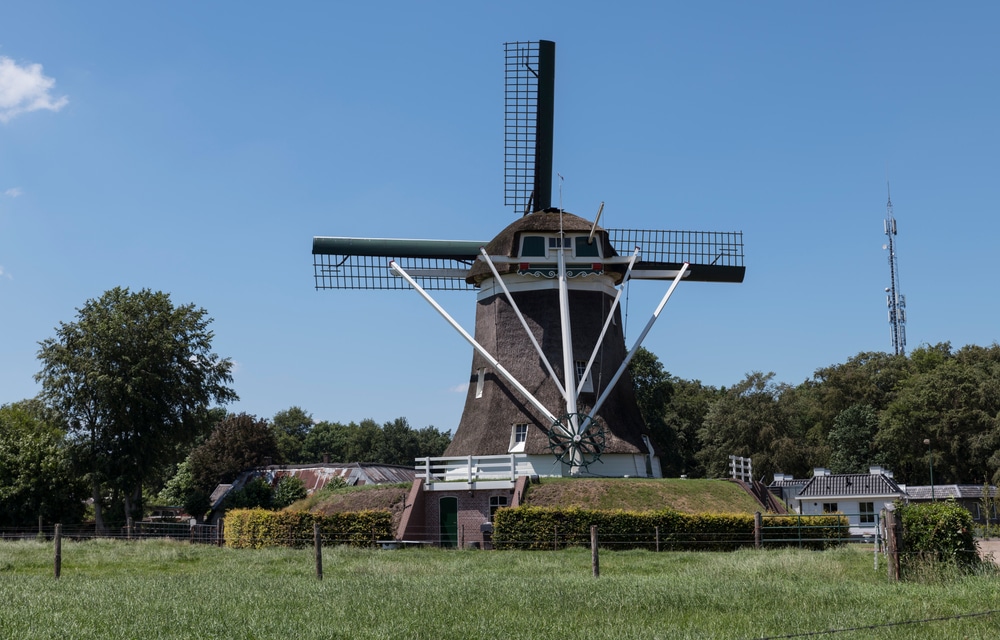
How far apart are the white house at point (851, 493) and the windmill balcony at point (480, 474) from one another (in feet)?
81.4

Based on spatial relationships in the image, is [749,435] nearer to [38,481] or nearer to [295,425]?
[38,481]

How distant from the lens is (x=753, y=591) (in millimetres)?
16547

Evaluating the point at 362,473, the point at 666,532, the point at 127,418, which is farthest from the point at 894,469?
the point at 127,418

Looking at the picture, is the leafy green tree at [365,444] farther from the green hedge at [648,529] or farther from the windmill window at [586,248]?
the green hedge at [648,529]

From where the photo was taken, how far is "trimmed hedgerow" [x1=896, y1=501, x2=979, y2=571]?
63.3 feet

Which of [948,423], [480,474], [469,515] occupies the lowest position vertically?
[469,515]

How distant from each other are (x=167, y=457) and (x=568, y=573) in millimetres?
29243

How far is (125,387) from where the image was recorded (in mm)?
43469

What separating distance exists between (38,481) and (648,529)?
2902 cm

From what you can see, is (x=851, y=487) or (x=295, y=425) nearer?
(x=851, y=487)

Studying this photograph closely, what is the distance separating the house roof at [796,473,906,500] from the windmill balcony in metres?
24.8

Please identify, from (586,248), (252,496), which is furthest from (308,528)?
(586,248)

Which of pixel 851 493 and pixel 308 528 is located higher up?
pixel 851 493

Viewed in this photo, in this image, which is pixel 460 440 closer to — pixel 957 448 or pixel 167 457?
pixel 167 457
